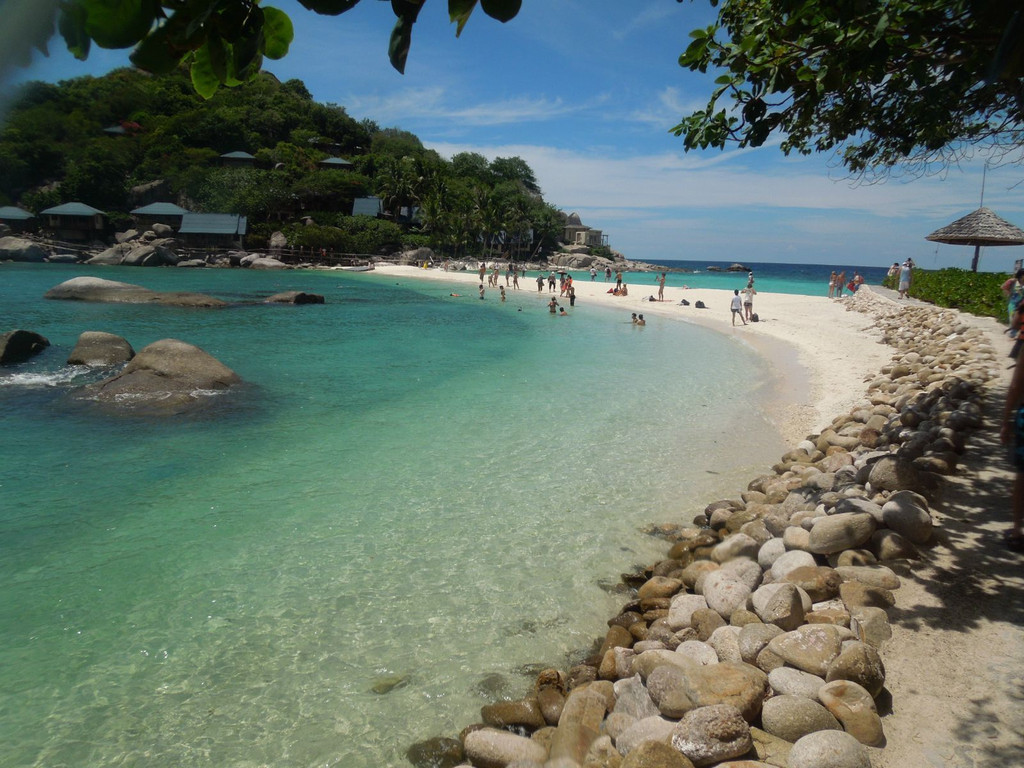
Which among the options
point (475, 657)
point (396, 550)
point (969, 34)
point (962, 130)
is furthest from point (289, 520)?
point (962, 130)

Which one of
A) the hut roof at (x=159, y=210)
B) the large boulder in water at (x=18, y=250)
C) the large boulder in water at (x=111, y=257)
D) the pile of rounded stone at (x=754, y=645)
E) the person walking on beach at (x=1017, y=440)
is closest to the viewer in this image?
the pile of rounded stone at (x=754, y=645)

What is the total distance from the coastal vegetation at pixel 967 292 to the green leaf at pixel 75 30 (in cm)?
1823

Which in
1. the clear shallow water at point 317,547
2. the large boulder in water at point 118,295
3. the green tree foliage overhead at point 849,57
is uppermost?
the green tree foliage overhead at point 849,57

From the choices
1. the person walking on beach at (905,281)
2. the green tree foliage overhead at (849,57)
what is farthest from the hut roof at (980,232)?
the green tree foliage overhead at (849,57)

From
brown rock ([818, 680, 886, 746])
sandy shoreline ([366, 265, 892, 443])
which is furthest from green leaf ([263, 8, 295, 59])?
sandy shoreline ([366, 265, 892, 443])

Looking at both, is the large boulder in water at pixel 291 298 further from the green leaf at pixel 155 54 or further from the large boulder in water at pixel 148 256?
the large boulder in water at pixel 148 256

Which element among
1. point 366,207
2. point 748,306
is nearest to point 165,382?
point 748,306

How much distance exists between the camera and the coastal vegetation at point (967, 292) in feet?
50.8

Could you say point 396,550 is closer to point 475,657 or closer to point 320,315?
point 475,657

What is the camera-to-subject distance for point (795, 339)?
20.8 m

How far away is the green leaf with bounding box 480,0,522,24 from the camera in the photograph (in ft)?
4.49

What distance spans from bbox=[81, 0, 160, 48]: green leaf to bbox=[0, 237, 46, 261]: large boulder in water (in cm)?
6827

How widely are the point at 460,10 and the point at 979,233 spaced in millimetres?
26314

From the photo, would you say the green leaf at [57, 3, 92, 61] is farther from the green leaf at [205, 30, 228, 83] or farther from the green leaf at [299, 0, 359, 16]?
the green leaf at [299, 0, 359, 16]
